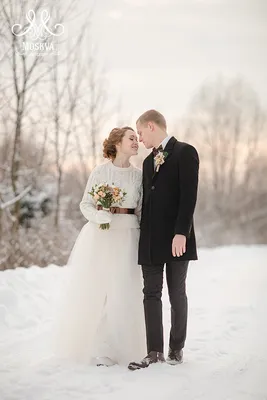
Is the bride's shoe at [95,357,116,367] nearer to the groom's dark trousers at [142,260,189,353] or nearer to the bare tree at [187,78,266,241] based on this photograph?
the groom's dark trousers at [142,260,189,353]

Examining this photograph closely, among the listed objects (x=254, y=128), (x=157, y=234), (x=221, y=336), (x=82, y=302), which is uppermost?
(x=254, y=128)

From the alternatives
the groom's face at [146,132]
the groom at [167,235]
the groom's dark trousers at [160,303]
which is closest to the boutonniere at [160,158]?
the groom at [167,235]

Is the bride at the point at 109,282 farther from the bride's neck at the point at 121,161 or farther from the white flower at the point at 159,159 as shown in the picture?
the white flower at the point at 159,159

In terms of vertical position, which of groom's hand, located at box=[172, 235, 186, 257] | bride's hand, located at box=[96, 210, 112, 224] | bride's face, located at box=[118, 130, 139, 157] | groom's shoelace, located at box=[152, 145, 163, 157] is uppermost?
bride's face, located at box=[118, 130, 139, 157]

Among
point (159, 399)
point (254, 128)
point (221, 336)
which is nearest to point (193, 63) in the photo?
point (254, 128)

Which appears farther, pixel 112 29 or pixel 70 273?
pixel 112 29

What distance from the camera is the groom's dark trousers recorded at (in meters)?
2.68

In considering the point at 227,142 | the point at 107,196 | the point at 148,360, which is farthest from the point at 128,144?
the point at 227,142

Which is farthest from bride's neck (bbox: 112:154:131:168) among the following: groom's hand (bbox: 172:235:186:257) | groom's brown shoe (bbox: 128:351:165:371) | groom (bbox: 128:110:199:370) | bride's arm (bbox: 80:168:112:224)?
groom's brown shoe (bbox: 128:351:165:371)

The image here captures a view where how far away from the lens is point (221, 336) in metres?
3.53

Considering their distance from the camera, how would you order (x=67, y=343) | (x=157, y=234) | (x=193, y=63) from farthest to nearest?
(x=193, y=63), (x=67, y=343), (x=157, y=234)

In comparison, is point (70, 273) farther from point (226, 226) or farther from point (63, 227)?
point (226, 226)

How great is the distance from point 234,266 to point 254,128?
4.88 metres

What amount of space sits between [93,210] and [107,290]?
1.40ft
